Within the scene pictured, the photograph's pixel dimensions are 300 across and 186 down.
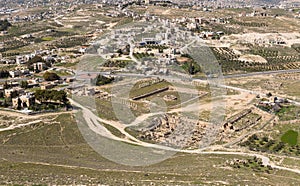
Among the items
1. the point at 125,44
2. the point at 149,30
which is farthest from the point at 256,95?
the point at 149,30

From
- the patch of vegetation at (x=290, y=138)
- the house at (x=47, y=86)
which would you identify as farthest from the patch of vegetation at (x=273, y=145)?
the house at (x=47, y=86)

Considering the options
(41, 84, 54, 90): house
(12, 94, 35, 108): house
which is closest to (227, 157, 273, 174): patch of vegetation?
(12, 94, 35, 108): house

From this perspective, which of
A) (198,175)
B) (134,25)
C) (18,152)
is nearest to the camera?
(198,175)

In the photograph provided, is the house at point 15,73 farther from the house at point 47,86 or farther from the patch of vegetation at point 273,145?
the patch of vegetation at point 273,145

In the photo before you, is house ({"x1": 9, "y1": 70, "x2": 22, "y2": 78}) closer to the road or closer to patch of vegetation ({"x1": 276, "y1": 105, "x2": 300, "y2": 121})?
the road

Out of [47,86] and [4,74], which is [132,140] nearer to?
[47,86]

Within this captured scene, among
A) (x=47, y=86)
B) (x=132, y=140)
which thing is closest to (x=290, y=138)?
(x=132, y=140)

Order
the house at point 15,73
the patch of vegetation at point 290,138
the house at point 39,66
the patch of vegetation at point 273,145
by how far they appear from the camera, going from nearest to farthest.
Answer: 1. the patch of vegetation at point 273,145
2. the patch of vegetation at point 290,138
3. the house at point 15,73
4. the house at point 39,66

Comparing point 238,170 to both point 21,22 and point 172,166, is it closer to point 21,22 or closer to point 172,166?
point 172,166
